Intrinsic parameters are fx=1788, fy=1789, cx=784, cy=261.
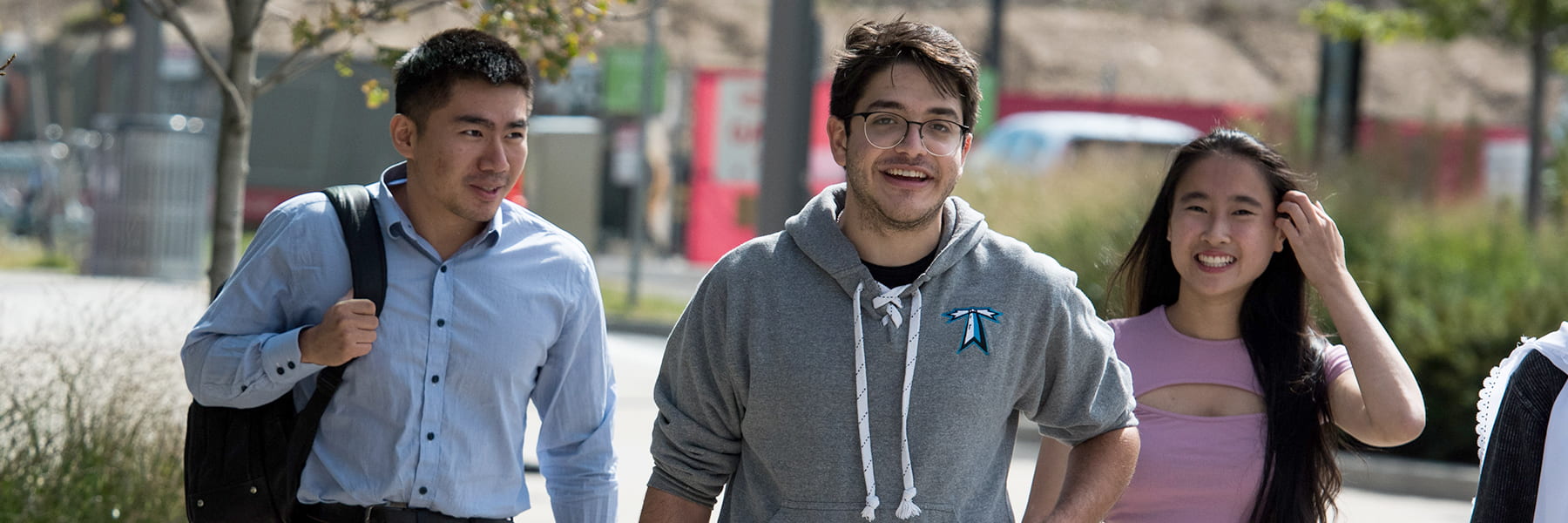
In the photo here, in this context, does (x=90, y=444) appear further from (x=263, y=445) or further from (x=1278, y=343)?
(x=1278, y=343)

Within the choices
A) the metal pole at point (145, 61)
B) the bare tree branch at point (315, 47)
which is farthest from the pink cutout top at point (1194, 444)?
the metal pole at point (145, 61)

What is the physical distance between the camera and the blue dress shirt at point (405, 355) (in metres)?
3.40

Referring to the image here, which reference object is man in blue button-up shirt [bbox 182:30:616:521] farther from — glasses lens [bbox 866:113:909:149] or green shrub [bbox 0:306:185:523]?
green shrub [bbox 0:306:185:523]

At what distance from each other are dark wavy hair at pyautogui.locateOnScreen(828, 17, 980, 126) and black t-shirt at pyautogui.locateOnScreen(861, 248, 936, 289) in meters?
0.25

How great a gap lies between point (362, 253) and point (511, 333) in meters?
0.33

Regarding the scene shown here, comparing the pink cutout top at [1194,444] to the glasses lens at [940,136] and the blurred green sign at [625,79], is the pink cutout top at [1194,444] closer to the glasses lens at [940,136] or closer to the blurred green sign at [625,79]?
the glasses lens at [940,136]

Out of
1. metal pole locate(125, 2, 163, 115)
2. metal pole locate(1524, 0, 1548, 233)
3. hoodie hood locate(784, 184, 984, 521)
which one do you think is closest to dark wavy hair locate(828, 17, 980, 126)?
hoodie hood locate(784, 184, 984, 521)

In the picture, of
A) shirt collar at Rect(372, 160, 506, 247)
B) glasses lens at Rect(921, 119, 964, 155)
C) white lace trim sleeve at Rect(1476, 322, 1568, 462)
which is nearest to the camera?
white lace trim sleeve at Rect(1476, 322, 1568, 462)

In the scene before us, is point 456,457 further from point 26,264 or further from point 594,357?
point 26,264

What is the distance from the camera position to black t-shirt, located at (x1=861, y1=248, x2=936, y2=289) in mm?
2973

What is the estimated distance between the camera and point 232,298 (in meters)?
3.44

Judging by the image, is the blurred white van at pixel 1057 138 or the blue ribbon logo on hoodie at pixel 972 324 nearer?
the blue ribbon logo on hoodie at pixel 972 324

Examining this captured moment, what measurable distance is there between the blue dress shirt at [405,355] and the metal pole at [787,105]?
647cm

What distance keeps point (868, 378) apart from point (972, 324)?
0.19 m
